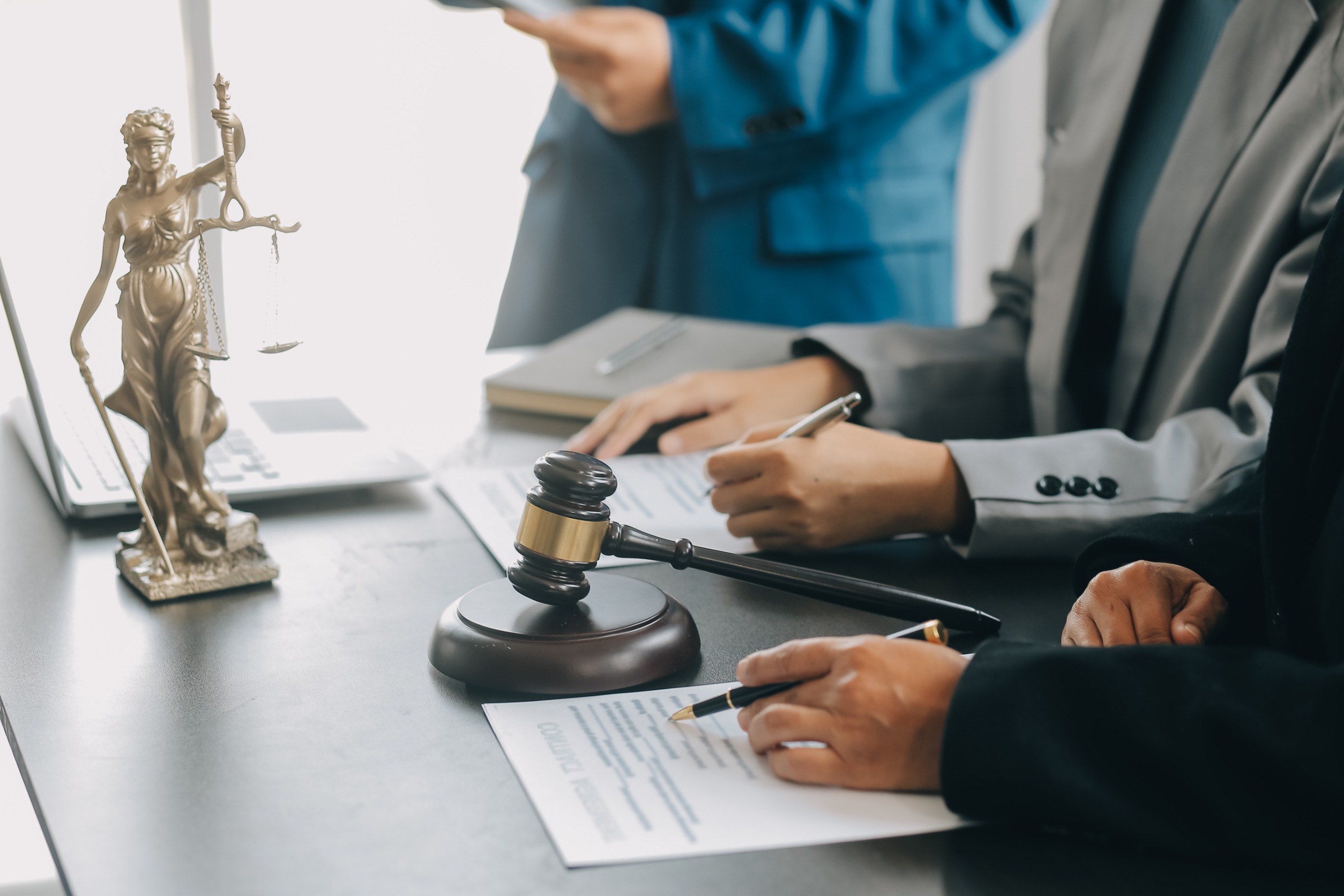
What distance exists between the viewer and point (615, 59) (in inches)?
69.7

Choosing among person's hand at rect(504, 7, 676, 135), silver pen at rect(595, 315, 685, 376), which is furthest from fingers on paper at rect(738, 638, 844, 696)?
person's hand at rect(504, 7, 676, 135)

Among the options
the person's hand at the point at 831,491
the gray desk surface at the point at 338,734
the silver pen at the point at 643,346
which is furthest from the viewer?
the silver pen at the point at 643,346

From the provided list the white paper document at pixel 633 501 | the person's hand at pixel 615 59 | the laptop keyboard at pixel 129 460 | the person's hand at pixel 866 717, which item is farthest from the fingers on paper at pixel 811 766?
the person's hand at pixel 615 59

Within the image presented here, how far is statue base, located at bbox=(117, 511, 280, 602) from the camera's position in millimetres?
864

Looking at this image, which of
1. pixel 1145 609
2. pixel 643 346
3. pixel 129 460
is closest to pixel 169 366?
pixel 129 460

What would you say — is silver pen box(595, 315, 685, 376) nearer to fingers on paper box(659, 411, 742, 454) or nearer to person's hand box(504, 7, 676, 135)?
fingers on paper box(659, 411, 742, 454)

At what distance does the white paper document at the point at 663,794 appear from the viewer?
57 cm

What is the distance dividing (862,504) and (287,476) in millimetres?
518

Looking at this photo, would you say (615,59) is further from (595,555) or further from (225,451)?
(595,555)

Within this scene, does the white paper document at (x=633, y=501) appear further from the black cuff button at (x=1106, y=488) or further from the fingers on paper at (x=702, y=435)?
the black cuff button at (x=1106, y=488)

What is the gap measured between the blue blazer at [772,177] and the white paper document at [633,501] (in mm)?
815

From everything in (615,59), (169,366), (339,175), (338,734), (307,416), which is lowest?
(339,175)

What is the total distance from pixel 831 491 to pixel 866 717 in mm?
377

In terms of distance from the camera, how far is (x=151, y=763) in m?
0.64
